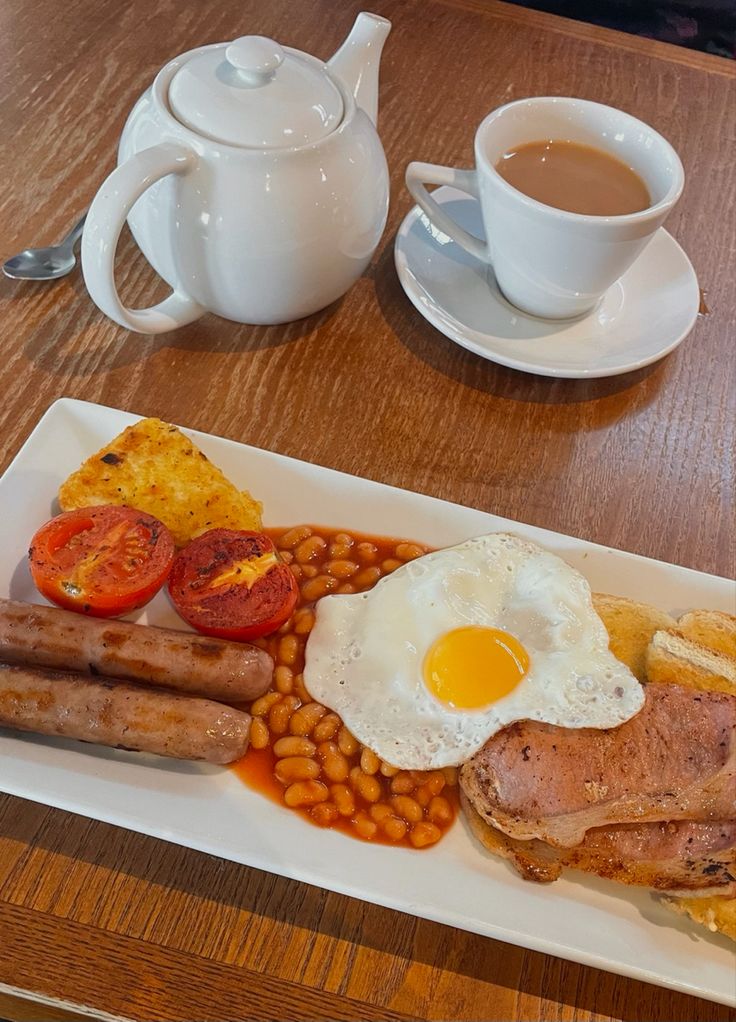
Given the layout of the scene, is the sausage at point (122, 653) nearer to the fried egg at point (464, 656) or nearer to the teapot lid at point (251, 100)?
the fried egg at point (464, 656)

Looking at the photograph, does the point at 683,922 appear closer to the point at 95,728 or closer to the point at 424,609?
the point at 424,609

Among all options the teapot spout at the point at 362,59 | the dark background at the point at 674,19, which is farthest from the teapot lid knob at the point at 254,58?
the dark background at the point at 674,19

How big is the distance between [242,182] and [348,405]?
0.55m

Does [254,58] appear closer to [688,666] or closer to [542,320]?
[542,320]

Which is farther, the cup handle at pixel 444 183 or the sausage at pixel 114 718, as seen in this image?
the cup handle at pixel 444 183

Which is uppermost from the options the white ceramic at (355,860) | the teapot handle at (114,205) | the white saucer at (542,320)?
the teapot handle at (114,205)

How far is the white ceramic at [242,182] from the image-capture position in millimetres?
1642

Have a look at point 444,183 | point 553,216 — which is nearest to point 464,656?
point 553,216

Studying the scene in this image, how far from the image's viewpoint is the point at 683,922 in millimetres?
1320

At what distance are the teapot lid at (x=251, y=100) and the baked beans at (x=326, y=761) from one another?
0.79m

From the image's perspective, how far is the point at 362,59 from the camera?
6.31 ft

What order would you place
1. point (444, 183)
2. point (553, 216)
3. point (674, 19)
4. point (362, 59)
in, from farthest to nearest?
1. point (674, 19)
2. point (444, 183)
3. point (362, 59)
4. point (553, 216)

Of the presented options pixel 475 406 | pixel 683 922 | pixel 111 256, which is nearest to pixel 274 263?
pixel 111 256

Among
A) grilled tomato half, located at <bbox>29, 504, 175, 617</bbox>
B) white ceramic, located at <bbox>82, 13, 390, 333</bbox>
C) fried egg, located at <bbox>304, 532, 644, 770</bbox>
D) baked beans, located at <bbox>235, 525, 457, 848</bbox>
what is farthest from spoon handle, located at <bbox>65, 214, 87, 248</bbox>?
fried egg, located at <bbox>304, 532, 644, 770</bbox>
